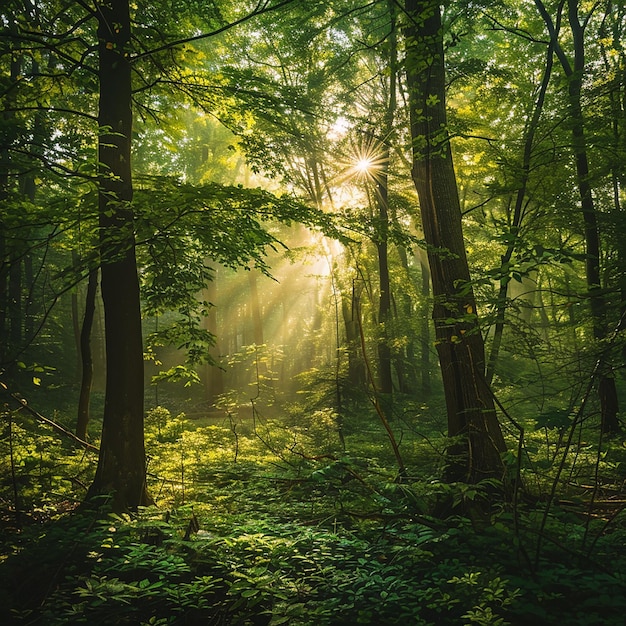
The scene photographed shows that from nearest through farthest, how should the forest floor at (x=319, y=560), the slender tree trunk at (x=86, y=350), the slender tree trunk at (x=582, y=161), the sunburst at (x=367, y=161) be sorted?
1. the forest floor at (x=319, y=560)
2. the slender tree trunk at (x=86, y=350)
3. the slender tree trunk at (x=582, y=161)
4. the sunburst at (x=367, y=161)

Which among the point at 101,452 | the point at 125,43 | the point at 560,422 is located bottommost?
the point at 101,452

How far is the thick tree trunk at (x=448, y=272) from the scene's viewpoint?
185 inches

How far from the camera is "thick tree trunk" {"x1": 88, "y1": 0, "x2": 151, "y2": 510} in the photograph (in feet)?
18.0

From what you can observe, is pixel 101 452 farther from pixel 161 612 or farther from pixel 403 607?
pixel 403 607

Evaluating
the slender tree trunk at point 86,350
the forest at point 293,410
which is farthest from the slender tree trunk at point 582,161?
the slender tree trunk at point 86,350

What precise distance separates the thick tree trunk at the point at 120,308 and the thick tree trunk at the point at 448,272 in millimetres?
3769

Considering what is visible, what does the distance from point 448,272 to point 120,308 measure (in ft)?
14.1

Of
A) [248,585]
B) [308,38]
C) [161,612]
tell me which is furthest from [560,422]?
[308,38]

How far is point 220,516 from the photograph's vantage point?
4.98m

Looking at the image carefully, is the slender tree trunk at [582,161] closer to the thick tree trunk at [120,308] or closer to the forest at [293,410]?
the forest at [293,410]

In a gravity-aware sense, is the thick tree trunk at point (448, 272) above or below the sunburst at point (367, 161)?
below

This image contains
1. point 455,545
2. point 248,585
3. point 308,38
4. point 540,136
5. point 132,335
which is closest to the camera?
point 248,585

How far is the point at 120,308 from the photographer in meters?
5.67

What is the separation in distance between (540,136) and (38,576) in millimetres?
11301
